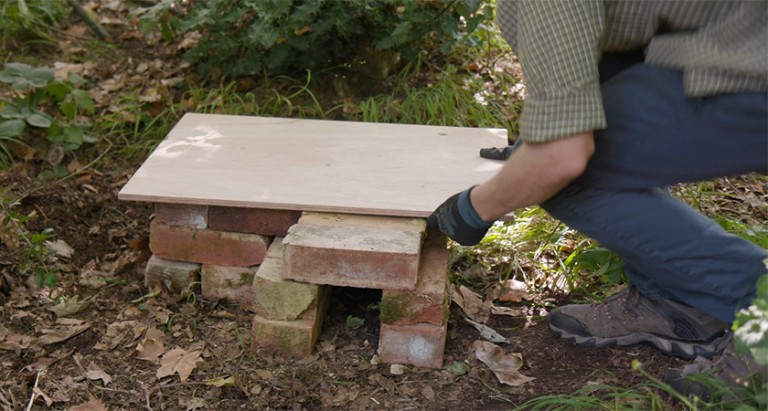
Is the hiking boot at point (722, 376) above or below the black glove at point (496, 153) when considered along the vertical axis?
below

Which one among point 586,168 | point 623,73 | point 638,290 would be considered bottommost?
point 638,290

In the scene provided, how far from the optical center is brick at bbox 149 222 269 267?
277 centimetres

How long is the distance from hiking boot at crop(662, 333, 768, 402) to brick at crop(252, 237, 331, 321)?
0.95 m

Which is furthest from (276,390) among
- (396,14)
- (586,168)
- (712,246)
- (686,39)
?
(396,14)

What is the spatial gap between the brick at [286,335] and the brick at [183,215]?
39 cm

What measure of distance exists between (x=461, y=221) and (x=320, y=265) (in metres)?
0.39

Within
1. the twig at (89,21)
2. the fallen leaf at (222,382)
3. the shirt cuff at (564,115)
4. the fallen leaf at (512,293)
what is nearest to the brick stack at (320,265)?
the fallen leaf at (222,382)

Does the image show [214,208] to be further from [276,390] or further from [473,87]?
[473,87]

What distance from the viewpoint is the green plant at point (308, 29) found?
137 inches

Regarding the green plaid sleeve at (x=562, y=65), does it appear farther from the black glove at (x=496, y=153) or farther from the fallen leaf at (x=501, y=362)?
the black glove at (x=496, y=153)

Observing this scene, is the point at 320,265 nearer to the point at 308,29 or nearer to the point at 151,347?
the point at 151,347

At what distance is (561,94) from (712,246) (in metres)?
0.59

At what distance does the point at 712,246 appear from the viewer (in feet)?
7.41

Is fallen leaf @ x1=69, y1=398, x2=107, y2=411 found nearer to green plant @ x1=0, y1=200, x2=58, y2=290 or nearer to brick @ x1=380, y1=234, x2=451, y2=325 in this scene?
green plant @ x1=0, y1=200, x2=58, y2=290
